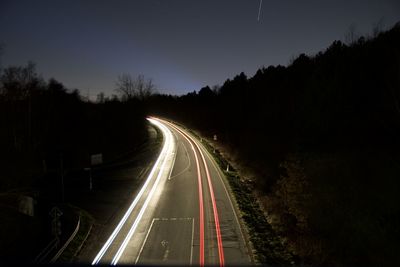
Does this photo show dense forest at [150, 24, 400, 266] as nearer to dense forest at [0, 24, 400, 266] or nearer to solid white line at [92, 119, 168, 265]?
dense forest at [0, 24, 400, 266]

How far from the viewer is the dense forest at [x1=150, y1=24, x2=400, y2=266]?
57.4ft

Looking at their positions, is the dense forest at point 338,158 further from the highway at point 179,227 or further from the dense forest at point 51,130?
the dense forest at point 51,130

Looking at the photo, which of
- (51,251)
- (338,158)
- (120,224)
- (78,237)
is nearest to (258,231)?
(120,224)

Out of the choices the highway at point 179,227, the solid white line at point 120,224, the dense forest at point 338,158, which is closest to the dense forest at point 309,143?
the dense forest at point 338,158

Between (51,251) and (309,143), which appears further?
(309,143)

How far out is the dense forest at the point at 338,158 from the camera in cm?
1748

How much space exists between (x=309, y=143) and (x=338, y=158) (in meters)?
7.36

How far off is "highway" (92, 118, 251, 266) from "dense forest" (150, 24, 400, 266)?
11.0ft

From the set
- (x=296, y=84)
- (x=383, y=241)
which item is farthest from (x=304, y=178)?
(x=296, y=84)

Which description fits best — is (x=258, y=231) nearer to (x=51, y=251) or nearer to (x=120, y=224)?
(x=120, y=224)

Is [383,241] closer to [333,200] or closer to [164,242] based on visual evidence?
[333,200]

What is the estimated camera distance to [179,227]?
19.8 meters

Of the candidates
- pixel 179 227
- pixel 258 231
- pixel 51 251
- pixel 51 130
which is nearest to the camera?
pixel 51 251

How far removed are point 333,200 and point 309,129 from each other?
15513mm
